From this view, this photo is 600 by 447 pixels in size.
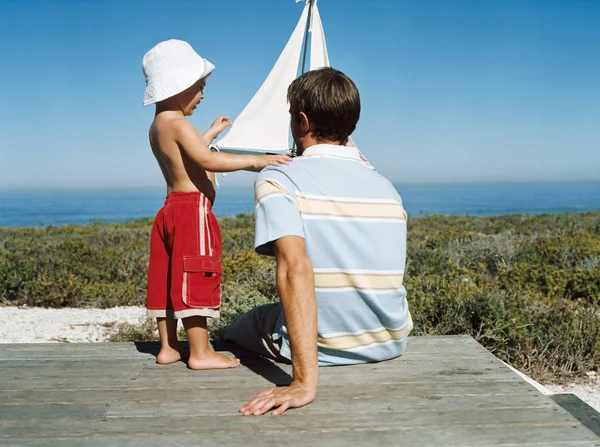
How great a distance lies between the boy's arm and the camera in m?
2.66

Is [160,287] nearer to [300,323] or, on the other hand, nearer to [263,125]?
[300,323]

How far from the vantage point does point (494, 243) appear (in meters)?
8.70

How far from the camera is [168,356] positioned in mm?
2771

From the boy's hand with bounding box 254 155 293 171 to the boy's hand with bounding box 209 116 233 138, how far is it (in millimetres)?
609

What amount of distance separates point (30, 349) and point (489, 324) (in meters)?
3.40

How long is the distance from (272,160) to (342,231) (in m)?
0.42

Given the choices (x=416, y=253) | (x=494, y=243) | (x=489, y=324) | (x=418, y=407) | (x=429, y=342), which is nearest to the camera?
(x=418, y=407)

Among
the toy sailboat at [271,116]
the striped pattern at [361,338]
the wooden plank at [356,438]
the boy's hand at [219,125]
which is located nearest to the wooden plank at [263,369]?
the striped pattern at [361,338]

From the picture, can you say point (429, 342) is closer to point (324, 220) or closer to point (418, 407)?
point (418, 407)

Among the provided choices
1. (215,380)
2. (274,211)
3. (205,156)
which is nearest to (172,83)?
(205,156)

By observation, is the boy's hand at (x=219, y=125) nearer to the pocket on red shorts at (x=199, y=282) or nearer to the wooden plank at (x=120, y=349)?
the pocket on red shorts at (x=199, y=282)

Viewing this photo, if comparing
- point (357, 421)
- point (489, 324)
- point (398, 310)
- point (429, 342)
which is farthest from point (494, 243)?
point (357, 421)

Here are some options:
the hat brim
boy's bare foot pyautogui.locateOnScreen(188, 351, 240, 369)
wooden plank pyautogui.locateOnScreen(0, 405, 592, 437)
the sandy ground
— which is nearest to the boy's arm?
the hat brim

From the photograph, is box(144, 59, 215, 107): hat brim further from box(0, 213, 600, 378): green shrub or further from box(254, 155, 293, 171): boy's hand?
box(0, 213, 600, 378): green shrub
